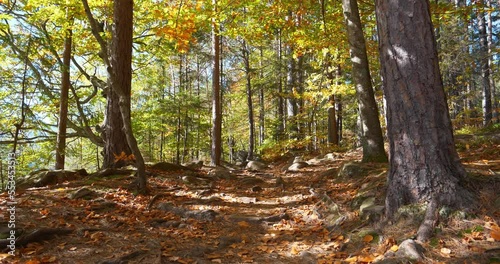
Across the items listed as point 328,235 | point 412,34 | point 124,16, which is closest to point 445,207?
point 328,235

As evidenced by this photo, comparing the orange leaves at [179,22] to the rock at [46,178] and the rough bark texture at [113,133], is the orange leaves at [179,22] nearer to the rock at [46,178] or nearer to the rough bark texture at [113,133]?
the rough bark texture at [113,133]

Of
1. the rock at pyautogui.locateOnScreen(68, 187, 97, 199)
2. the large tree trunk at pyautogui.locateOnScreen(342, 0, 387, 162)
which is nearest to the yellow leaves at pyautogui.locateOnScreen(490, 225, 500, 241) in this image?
the large tree trunk at pyautogui.locateOnScreen(342, 0, 387, 162)

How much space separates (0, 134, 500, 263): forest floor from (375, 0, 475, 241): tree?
0.97 feet

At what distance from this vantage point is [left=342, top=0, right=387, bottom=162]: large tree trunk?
7.55 m

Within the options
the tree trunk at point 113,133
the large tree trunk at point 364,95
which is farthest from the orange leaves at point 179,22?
the large tree trunk at point 364,95

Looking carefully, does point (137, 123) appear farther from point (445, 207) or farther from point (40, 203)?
point (445, 207)

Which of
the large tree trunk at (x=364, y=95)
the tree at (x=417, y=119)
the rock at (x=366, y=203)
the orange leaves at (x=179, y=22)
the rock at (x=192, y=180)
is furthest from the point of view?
the orange leaves at (x=179, y=22)

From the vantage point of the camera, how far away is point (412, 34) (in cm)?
375

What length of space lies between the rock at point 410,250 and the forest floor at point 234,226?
0.06 meters

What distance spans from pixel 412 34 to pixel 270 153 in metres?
13.3

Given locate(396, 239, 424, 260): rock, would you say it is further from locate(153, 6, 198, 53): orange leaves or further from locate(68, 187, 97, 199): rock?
locate(153, 6, 198, 53): orange leaves

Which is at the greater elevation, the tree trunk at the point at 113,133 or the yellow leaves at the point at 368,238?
the tree trunk at the point at 113,133

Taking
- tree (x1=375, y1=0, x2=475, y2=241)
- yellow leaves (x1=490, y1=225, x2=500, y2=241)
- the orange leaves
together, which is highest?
the orange leaves

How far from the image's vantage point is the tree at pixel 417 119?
139 inches
